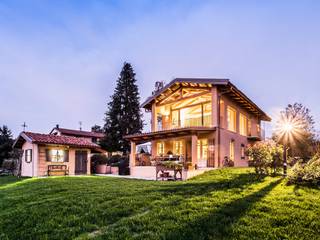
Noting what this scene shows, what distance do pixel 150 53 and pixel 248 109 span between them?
67.4 feet

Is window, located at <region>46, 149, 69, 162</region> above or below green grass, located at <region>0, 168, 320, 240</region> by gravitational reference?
above

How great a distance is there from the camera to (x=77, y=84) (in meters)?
56.8

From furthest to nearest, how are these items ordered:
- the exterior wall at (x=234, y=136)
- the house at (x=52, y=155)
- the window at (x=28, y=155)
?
the window at (x=28, y=155)
the house at (x=52, y=155)
the exterior wall at (x=234, y=136)

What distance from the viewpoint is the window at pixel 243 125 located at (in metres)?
23.4

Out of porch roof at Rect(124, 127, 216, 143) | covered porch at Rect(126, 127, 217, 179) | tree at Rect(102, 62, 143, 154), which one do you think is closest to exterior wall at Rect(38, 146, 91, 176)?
covered porch at Rect(126, 127, 217, 179)

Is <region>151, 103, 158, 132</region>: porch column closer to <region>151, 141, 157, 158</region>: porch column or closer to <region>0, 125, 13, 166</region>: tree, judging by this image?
<region>151, 141, 157, 158</region>: porch column

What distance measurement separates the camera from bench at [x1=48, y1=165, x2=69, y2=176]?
71.8 feet

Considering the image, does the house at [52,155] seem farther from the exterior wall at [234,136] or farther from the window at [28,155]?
the exterior wall at [234,136]

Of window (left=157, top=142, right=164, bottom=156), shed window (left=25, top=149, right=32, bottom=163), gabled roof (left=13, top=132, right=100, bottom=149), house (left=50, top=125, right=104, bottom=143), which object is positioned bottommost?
shed window (left=25, top=149, right=32, bottom=163)

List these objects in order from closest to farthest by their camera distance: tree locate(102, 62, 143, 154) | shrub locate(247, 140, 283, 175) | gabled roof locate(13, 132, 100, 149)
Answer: shrub locate(247, 140, 283, 175) → gabled roof locate(13, 132, 100, 149) → tree locate(102, 62, 143, 154)

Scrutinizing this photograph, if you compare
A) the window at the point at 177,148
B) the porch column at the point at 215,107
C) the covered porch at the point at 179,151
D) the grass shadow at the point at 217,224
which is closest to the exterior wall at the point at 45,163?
the covered porch at the point at 179,151

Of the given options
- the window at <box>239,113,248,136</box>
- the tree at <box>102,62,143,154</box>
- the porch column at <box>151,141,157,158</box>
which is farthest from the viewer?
the tree at <box>102,62,143,154</box>

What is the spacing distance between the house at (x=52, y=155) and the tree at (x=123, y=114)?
9025mm

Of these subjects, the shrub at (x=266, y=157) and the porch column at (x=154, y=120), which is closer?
the shrub at (x=266, y=157)
